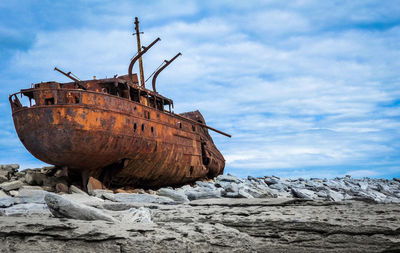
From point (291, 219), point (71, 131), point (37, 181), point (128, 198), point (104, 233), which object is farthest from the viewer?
point (37, 181)

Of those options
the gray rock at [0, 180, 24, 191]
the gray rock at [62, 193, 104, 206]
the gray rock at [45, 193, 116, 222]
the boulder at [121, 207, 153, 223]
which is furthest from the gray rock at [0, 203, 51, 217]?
the gray rock at [0, 180, 24, 191]

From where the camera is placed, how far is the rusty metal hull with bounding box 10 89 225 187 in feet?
31.3

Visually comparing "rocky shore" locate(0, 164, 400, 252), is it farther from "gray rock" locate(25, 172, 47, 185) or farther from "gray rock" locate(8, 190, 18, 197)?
"gray rock" locate(25, 172, 47, 185)

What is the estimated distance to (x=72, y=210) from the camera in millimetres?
3266

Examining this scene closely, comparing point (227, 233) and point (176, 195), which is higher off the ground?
point (176, 195)

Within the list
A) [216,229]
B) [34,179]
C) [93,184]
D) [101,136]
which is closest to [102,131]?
[101,136]

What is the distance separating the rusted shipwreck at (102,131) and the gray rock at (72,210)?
6.51 m

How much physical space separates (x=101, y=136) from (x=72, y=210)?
6.82 meters

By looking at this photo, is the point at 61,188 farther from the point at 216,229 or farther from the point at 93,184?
the point at 216,229

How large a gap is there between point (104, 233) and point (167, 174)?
406 inches

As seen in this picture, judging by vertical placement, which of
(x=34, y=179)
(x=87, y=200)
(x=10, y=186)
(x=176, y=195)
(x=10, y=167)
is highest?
(x=10, y=167)

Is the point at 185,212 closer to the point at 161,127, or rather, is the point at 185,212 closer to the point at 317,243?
the point at 317,243

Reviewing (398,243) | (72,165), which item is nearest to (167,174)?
(72,165)

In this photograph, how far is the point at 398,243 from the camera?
9.53ft
